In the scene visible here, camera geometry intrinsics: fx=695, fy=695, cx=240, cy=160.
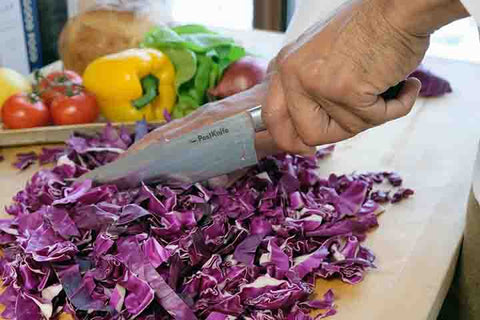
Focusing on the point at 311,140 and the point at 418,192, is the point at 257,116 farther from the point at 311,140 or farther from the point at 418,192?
the point at 418,192

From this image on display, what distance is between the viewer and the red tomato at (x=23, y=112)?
5.09 ft

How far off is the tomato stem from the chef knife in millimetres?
417

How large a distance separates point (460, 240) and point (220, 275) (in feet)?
1.34

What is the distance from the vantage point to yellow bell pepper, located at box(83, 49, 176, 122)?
5.34 ft

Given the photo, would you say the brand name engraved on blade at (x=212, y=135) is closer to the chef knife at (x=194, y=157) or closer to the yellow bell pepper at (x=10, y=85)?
the chef knife at (x=194, y=157)

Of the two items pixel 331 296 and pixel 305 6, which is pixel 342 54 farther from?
pixel 305 6

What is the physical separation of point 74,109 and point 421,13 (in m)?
0.96

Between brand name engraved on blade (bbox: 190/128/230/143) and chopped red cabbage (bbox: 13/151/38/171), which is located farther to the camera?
chopped red cabbage (bbox: 13/151/38/171)

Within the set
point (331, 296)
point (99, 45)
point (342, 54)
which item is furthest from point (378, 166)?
point (99, 45)

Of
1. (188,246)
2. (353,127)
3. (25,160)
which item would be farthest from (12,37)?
(353,127)

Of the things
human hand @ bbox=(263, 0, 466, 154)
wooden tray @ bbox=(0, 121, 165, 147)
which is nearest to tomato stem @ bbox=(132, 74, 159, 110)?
wooden tray @ bbox=(0, 121, 165, 147)

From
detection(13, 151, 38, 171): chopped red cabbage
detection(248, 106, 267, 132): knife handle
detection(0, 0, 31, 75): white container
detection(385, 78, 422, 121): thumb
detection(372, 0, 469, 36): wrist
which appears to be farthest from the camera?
detection(0, 0, 31, 75): white container

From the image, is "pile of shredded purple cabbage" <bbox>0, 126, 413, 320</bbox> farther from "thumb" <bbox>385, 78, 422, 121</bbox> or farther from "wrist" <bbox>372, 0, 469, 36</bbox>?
"wrist" <bbox>372, 0, 469, 36</bbox>

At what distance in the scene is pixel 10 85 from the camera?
1658 millimetres
